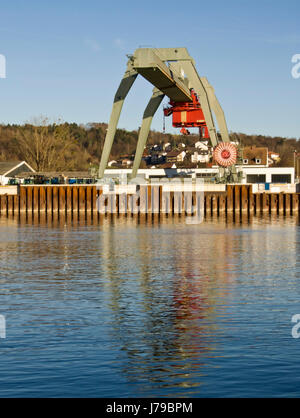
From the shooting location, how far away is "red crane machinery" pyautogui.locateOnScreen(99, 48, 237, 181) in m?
70.2

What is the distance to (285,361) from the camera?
15062 millimetres

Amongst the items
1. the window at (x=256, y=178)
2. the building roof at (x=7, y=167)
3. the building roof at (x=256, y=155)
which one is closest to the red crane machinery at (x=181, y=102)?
the window at (x=256, y=178)

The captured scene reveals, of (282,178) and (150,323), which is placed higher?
(282,178)

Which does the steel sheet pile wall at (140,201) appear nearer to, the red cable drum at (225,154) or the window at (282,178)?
the red cable drum at (225,154)

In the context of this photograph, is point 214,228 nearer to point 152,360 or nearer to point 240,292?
point 240,292

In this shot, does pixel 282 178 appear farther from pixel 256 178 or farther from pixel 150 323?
pixel 150 323

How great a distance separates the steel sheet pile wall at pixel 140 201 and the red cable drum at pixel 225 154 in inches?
116

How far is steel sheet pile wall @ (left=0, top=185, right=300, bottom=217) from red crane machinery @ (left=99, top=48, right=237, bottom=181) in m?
3.05

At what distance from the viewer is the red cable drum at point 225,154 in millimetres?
82000

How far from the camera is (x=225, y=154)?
82.1m

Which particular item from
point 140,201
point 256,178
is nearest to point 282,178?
point 256,178

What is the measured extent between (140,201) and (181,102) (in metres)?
12.3

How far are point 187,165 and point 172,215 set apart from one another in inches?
2561
